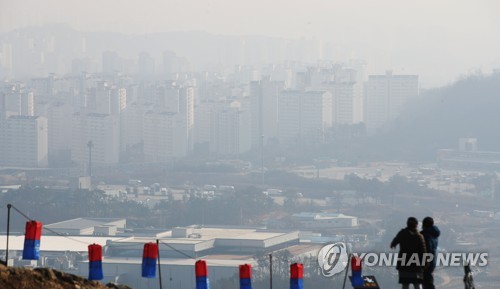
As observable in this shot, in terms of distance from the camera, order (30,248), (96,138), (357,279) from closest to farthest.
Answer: (30,248)
(357,279)
(96,138)

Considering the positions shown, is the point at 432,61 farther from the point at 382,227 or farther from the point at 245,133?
the point at 382,227

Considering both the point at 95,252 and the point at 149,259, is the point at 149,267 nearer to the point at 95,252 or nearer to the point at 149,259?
the point at 149,259

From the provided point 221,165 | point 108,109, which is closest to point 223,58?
point 108,109

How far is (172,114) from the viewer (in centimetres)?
4234

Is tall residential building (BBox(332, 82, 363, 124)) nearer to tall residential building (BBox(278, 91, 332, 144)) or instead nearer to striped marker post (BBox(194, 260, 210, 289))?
tall residential building (BBox(278, 91, 332, 144))

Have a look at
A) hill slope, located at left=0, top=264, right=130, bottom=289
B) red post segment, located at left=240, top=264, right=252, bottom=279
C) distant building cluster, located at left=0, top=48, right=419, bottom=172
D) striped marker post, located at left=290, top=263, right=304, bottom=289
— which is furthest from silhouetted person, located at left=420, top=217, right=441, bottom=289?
distant building cluster, located at left=0, top=48, right=419, bottom=172

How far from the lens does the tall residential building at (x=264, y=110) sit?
1692 inches

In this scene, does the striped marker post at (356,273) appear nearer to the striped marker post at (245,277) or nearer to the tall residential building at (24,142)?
the striped marker post at (245,277)

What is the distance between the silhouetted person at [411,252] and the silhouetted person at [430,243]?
0.04 m

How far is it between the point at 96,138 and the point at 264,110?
621cm

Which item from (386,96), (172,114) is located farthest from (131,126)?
(386,96)

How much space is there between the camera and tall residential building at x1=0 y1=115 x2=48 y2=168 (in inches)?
1540

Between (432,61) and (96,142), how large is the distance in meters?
19.8

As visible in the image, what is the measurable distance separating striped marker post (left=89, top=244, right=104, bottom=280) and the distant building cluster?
107ft
